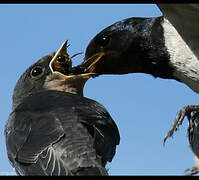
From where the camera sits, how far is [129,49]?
7.22m

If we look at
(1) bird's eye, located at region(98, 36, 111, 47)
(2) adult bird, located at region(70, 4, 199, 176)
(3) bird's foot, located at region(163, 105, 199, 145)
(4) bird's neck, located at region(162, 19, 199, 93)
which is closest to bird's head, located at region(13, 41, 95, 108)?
(2) adult bird, located at region(70, 4, 199, 176)

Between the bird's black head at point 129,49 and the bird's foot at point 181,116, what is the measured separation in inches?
26.4

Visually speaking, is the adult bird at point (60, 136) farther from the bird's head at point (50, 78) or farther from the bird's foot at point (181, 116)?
the bird's foot at point (181, 116)

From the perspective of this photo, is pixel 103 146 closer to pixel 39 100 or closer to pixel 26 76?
pixel 39 100

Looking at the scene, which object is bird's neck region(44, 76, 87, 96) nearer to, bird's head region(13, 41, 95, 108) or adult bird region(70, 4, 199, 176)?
bird's head region(13, 41, 95, 108)

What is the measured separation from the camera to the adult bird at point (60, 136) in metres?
5.33

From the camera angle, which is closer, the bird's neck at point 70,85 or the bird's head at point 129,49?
the bird's head at point 129,49

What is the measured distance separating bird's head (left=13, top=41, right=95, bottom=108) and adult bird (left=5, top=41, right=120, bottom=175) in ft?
1.94

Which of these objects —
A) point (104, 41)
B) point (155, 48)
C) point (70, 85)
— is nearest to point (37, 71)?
point (70, 85)

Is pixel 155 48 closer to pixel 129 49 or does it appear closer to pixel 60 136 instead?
pixel 129 49

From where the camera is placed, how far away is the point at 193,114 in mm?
6375

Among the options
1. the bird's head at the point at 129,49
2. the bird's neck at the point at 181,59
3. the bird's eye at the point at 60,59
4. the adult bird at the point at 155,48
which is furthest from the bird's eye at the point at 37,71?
the bird's neck at the point at 181,59
